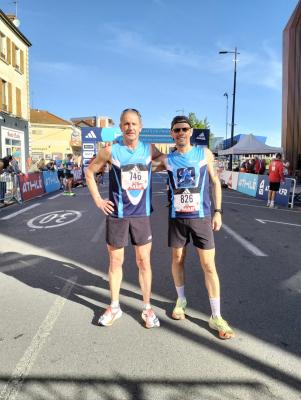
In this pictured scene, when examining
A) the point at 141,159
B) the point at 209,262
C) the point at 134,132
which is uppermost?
the point at 134,132

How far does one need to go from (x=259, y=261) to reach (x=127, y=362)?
342 centimetres

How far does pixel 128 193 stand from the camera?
3.42 metres

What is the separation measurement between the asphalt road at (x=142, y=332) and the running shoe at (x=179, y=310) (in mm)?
66

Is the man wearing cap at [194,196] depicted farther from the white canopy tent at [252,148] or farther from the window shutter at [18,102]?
the window shutter at [18,102]

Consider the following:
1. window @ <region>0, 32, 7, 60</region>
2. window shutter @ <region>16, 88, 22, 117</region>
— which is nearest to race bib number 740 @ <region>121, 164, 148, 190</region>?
window @ <region>0, 32, 7, 60</region>

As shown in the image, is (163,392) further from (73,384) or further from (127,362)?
(73,384)

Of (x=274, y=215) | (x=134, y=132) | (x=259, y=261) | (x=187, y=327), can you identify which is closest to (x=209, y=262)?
(x=187, y=327)

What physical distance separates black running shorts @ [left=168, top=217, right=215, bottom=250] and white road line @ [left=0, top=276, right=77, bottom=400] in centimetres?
144

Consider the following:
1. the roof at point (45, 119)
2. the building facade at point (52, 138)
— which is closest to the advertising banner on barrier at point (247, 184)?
the building facade at point (52, 138)

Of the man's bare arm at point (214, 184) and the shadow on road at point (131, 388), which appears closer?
the shadow on road at point (131, 388)

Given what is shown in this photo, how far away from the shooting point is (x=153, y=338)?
3.23m

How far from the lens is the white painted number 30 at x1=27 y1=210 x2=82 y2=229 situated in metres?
8.84

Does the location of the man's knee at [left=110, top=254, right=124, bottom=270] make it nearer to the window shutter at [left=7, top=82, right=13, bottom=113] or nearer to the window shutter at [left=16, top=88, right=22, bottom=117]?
the window shutter at [left=7, top=82, right=13, bottom=113]

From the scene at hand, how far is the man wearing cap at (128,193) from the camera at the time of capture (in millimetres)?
3395
